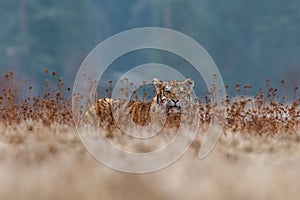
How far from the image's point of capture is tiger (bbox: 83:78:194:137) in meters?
9.75

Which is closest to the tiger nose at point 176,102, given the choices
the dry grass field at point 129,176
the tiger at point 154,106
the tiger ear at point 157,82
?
the tiger at point 154,106

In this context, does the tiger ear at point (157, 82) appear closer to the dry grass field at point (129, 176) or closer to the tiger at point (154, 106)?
the tiger at point (154, 106)

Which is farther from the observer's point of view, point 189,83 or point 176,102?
point 189,83

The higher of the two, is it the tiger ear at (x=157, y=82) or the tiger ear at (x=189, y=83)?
the tiger ear at (x=189, y=83)

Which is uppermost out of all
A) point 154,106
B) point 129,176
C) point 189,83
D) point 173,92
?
point 189,83

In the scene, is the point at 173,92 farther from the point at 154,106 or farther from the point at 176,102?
the point at 154,106

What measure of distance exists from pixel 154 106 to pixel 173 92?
58 centimetres

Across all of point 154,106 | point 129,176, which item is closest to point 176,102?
point 154,106

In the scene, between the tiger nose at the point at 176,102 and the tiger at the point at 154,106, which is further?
the tiger nose at the point at 176,102

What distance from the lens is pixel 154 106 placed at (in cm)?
1020

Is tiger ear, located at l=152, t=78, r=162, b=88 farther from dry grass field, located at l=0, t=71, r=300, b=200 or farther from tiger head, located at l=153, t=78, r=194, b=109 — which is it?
dry grass field, located at l=0, t=71, r=300, b=200

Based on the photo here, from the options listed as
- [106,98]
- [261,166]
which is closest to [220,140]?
[261,166]

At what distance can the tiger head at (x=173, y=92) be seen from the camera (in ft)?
33.2

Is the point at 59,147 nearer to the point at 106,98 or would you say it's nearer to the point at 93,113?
the point at 93,113
